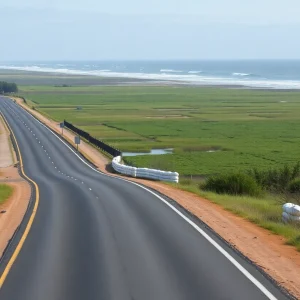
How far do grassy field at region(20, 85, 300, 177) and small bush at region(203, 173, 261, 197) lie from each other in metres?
18.2

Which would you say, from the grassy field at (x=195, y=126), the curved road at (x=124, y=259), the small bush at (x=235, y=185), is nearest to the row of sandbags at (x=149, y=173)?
the small bush at (x=235, y=185)

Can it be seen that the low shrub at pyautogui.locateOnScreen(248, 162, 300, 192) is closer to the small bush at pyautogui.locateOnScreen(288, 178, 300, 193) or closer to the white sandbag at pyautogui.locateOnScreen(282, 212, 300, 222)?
the small bush at pyautogui.locateOnScreen(288, 178, 300, 193)

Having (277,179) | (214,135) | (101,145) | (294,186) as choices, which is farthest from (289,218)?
(214,135)

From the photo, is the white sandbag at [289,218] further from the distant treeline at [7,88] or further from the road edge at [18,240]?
the distant treeline at [7,88]

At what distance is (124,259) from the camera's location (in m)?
15.0

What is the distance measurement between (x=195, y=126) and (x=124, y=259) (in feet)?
245

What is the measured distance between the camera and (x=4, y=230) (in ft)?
62.8

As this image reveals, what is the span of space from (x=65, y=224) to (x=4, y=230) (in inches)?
72.3

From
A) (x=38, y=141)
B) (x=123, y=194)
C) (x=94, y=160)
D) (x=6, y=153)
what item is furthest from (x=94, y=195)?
(x=38, y=141)

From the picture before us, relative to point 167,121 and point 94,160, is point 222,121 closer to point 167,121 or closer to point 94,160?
point 167,121

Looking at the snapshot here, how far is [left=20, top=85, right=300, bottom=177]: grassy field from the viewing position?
58500mm

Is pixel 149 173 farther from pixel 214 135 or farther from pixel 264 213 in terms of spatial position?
pixel 214 135

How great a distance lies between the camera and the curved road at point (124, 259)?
40.3 ft

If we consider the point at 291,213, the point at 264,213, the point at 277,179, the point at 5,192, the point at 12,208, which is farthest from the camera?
the point at 277,179
